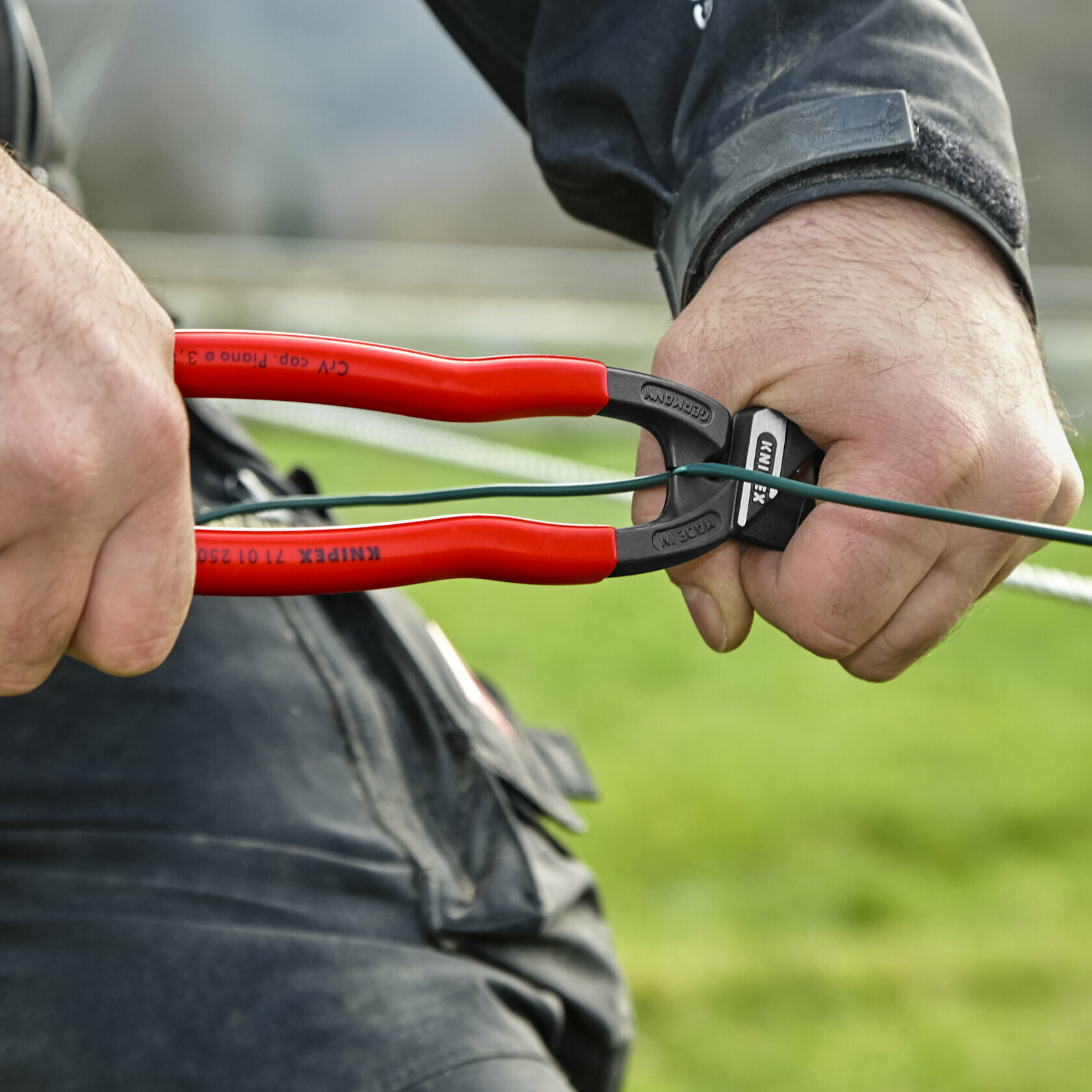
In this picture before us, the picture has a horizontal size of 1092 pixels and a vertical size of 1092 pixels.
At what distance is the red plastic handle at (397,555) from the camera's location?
1.56ft

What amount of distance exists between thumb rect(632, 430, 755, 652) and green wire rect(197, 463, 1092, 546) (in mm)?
16

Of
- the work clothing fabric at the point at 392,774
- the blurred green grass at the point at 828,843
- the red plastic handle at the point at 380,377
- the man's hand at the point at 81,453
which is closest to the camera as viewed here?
the man's hand at the point at 81,453

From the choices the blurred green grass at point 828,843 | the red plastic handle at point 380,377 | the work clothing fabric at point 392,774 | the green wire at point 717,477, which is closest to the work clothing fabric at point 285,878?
the work clothing fabric at point 392,774

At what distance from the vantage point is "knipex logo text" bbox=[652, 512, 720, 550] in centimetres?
54

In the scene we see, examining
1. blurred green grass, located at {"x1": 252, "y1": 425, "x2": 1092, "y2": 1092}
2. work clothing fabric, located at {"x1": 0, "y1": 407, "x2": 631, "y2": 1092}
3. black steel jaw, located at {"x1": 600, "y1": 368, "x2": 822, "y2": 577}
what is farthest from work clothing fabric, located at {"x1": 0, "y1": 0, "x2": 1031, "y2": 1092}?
blurred green grass, located at {"x1": 252, "y1": 425, "x2": 1092, "y2": 1092}

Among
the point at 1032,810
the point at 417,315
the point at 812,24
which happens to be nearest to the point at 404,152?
the point at 417,315

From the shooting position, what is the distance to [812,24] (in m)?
0.58

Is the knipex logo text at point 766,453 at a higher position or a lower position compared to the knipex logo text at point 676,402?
lower

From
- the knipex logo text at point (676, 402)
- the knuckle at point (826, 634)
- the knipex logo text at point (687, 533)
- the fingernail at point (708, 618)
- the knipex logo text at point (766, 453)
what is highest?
the knipex logo text at point (676, 402)

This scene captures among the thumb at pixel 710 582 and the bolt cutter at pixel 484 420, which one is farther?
the thumb at pixel 710 582

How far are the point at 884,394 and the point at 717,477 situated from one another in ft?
0.31

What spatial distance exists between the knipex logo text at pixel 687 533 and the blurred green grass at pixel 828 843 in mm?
522

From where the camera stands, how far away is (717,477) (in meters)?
0.55

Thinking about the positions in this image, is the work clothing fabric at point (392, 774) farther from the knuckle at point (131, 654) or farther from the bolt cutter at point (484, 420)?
the knuckle at point (131, 654)
